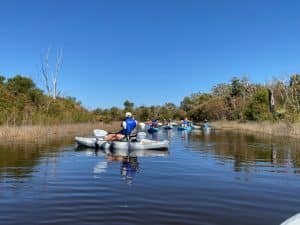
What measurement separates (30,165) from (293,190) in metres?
8.30

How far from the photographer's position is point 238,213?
7238 millimetres

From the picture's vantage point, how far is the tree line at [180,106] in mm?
30328

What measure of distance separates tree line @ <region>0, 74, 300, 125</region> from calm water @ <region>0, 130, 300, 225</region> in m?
14.9

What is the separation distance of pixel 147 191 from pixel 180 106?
314ft

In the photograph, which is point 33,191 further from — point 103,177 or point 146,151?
point 146,151

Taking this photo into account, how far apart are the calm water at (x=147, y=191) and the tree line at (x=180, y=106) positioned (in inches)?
586

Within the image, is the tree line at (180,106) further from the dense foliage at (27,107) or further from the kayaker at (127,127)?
the kayaker at (127,127)

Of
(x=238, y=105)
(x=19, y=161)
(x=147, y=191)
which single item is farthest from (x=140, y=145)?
(x=238, y=105)

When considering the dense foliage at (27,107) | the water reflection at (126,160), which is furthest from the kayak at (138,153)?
the dense foliage at (27,107)

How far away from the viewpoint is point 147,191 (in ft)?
29.9

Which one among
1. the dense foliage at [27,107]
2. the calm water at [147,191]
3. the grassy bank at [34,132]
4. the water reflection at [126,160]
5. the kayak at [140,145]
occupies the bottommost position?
the calm water at [147,191]

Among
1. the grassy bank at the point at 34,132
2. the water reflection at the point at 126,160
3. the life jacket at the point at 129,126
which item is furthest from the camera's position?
the grassy bank at the point at 34,132

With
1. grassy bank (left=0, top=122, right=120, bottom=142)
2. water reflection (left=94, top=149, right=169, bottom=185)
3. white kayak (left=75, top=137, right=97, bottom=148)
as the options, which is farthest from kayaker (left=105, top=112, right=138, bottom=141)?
grassy bank (left=0, top=122, right=120, bottom=142)

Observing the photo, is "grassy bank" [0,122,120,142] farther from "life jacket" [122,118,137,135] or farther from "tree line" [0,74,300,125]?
"life jacket" [122,118,137,135]
